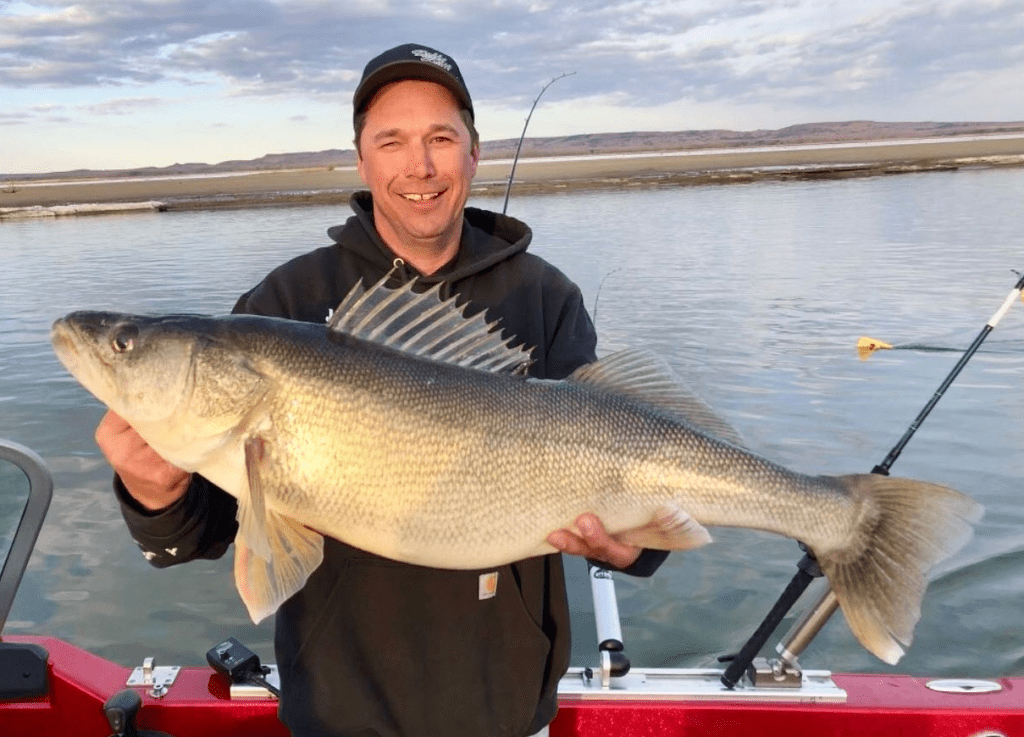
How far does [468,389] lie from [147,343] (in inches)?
32.0

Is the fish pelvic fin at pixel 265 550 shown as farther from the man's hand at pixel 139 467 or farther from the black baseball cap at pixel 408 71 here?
the black baseball cap at pixel 408 71

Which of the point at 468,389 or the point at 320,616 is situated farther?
the point at 320,616

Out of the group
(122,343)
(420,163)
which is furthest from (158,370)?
(420,163)

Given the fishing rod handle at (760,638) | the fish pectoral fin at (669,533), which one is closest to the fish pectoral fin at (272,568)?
the fish pectoral fin at (669,533)

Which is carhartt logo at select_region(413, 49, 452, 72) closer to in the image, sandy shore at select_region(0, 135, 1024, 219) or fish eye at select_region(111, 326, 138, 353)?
fish eye at select_region(111, 326, 138, 353)

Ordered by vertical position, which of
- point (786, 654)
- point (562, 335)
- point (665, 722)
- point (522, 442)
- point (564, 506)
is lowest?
point (665, 722)

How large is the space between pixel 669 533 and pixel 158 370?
1355 mm

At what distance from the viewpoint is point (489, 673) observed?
2.36m

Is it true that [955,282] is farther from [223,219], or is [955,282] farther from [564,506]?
[223,219]

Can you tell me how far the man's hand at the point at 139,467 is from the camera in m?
2.11

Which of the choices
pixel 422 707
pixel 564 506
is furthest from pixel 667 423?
pixel 422 707

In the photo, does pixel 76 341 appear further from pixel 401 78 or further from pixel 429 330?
pixel 401 78

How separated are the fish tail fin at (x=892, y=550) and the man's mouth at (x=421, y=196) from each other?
140 cm

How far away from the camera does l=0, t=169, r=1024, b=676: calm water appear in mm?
4824
